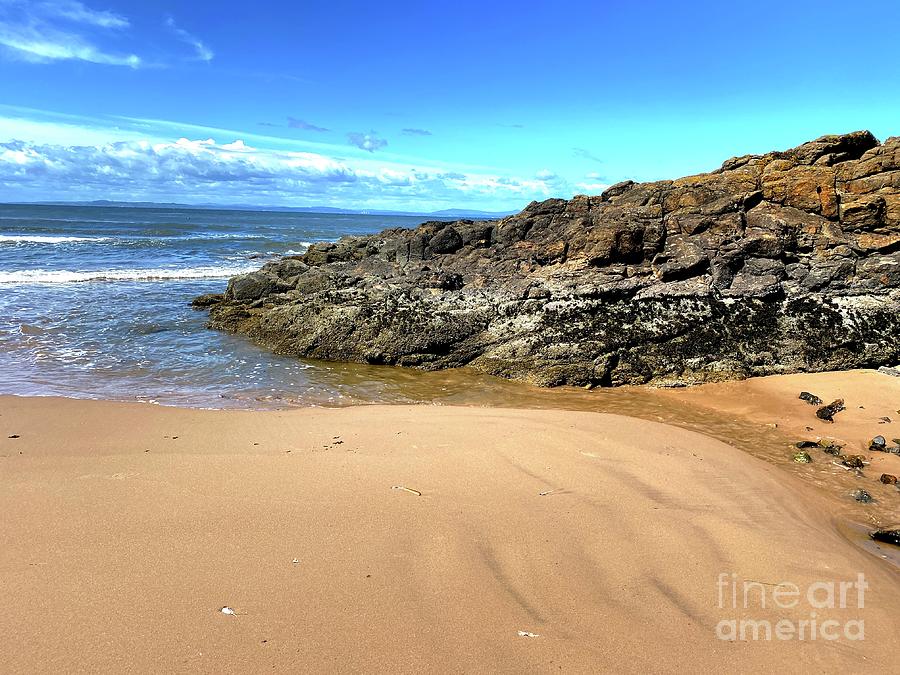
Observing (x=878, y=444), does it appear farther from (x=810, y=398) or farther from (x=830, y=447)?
(x=810, y=398)

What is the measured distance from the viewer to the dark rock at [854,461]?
6.40 m

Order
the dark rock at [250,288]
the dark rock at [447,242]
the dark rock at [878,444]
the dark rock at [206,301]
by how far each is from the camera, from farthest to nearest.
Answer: the dark rock at [206,301] < the dark rock at [250,288] < the dark rock at [447,242] < the dark rock at [878,444]

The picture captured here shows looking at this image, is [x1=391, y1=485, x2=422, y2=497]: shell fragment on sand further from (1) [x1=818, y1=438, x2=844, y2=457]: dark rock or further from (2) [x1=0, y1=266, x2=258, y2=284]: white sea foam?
(2) [x1=0, y1=266, x2=258, y2=284]: white sea foam

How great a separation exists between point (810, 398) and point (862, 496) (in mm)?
3255

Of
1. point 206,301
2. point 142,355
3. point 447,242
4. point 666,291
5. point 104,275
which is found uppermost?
point 447,242

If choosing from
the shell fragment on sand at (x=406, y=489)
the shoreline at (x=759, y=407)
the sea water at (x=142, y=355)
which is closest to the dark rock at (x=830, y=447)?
the shoreline at (x=759, y=407)

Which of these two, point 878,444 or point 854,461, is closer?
point 854,461

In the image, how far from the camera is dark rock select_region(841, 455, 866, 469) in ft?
21.0

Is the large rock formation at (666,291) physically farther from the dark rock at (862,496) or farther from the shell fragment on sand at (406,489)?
the shell fragment on sand at (406,489)

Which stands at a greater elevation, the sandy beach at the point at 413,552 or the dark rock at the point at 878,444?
the dark rock at the point at 878,444

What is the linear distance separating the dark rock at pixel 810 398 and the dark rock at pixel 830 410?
166mm

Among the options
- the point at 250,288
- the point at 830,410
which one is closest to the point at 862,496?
the point at 830,410

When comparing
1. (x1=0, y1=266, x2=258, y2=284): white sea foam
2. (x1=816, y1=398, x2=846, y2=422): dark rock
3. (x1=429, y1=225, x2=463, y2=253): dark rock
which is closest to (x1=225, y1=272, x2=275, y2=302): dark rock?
(x1=429, y1=225, x2=463, y2=253): dark rock

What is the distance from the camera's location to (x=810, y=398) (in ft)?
28.0
